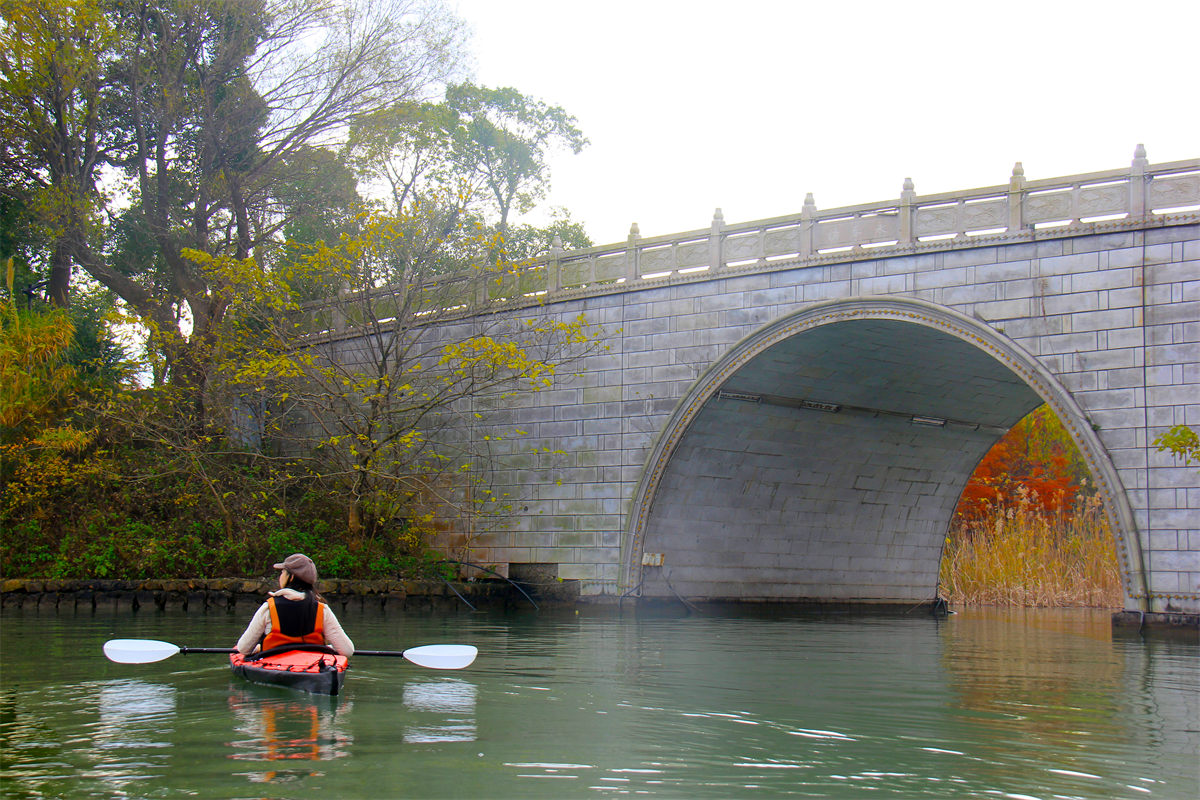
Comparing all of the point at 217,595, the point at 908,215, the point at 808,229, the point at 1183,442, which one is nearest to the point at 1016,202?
the point at 908,215

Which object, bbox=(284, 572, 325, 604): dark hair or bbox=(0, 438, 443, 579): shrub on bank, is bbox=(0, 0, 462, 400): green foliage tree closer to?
bbox=(0, 438, 443, 579): shrub on bank

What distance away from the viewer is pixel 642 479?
20.8 meters

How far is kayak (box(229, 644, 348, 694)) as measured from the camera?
881 centimetres

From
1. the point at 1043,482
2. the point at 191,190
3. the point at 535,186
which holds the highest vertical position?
the point at 535,186

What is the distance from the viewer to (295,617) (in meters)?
9.31

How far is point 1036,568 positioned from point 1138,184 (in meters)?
11.7

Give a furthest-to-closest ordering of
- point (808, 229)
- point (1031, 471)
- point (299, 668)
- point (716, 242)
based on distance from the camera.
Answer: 1. point (1031, 471)
2. point (716, 242)
3. point (808, 229)
4. point (299, 668)

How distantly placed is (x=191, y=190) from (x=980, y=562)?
63.7ft

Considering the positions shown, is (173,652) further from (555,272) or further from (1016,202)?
(555,272)

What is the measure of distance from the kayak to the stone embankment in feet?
36.9

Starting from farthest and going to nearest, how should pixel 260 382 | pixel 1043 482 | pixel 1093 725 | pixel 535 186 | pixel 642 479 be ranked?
1. pixel 535 186
2. pixel 1043 482
3. pixel 260 382
4. pixel 642 479
5. pixel 1093 725

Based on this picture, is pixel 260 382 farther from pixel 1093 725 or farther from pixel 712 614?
pixel 1093 725

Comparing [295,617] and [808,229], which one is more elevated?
[808,229]

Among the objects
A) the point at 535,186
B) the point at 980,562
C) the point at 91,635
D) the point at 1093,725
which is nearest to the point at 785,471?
the point at 980,562
